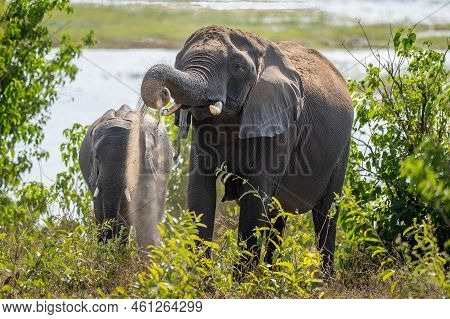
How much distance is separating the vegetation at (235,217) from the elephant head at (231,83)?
0.55m

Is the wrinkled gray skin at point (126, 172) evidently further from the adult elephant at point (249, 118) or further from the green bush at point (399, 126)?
the green bush at point (399, 126)

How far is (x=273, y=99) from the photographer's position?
7770 mm

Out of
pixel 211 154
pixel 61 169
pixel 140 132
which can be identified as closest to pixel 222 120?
pixel 211 154

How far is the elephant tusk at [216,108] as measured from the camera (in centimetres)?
706

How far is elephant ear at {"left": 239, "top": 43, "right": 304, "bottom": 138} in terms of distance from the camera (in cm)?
752

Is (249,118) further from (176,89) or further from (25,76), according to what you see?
(25,76)

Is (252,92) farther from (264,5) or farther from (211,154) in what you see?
(264,5)

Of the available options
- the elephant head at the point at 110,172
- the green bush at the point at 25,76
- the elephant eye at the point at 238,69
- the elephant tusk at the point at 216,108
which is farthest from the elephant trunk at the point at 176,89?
the green bush at the point at 25,76

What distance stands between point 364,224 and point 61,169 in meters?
4.03

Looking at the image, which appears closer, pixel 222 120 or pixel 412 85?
pixel 222 120

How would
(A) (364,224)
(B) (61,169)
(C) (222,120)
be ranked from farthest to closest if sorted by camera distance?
(B) (61,169) < (A) (364,224) < (C) (222,120)

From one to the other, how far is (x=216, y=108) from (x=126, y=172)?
256 centimetres

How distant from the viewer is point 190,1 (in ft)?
31.9

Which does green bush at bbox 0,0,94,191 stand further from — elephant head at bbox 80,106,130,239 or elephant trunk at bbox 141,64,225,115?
elephant trunk at bbox 141,64,225,115
